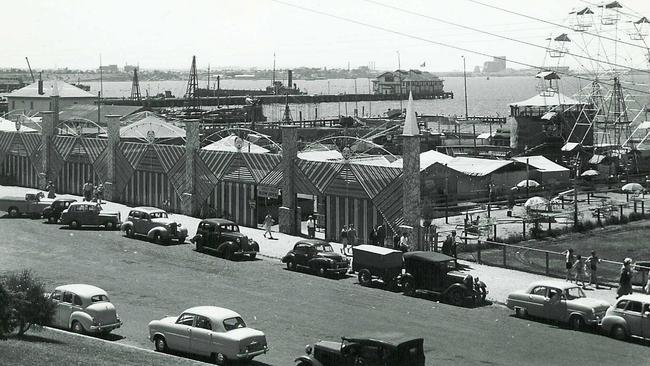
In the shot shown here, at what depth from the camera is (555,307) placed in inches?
1021

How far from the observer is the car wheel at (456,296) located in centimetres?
2816

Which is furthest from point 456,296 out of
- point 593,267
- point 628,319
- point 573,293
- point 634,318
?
point 634,318

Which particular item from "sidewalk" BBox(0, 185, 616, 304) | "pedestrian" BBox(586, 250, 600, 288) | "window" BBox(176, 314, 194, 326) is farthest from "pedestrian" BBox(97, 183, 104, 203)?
"window" BBox(176, 314, 194, 326)

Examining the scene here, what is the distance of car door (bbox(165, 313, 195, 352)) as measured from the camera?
21.2 metres

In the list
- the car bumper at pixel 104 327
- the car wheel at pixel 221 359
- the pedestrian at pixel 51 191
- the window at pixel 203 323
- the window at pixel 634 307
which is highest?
the pedestrian at pixel 51 191

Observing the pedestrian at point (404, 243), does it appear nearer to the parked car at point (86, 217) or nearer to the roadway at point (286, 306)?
the roadway at point (286, 306)

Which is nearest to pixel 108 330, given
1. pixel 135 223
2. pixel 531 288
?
pixel 531 288

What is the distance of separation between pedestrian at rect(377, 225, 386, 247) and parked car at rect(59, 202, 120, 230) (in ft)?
47.6

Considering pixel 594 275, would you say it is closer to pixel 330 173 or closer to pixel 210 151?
pixel 330 173

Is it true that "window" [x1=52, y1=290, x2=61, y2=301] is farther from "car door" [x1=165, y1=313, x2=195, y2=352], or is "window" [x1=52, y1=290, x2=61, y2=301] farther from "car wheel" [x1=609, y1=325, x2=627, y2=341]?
"car wheel" [x1=609, y1=325, x2=627, y2=341]

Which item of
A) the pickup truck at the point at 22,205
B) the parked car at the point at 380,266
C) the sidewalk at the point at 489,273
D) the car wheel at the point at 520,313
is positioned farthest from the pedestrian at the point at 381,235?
the pickup truck at the point at 22,205

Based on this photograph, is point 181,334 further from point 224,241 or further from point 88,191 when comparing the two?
point 88,191

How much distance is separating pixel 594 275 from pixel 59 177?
3871 centimetres

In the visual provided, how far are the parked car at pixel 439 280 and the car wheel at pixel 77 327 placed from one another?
1124cm
